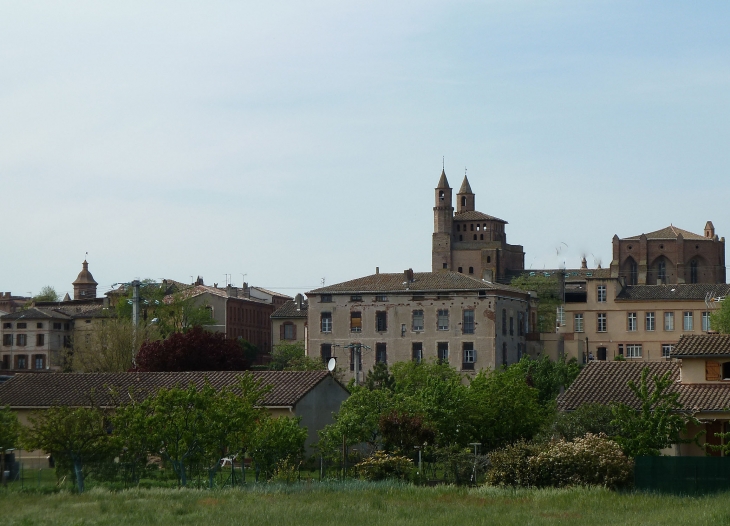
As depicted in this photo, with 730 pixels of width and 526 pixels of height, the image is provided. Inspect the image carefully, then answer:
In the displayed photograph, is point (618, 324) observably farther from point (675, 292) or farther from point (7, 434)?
point (7, 434)

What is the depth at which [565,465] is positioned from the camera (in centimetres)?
3778

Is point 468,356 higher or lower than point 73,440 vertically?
higher

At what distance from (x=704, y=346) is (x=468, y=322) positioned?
160 ft

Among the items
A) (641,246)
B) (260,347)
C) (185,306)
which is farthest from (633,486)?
(641,246)

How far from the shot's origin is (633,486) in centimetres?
3656

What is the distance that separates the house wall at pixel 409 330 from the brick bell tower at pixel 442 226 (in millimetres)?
54986

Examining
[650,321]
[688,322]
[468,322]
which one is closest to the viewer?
[468,322]

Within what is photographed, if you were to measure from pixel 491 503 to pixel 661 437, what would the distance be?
27.9 ft

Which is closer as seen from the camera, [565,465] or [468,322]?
[565,465]

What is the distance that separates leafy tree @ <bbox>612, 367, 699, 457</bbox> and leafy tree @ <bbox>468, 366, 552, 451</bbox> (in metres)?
7.57

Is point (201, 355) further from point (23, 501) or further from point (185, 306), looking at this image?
point (23, 501)

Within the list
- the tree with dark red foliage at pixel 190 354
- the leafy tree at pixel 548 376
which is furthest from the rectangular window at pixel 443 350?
the tree with dark red foliage at pixel 190 354

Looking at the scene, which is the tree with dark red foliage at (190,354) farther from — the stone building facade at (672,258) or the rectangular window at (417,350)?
the stone building facade at (672,258)

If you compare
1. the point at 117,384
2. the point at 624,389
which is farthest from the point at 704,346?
the point at 117,384
